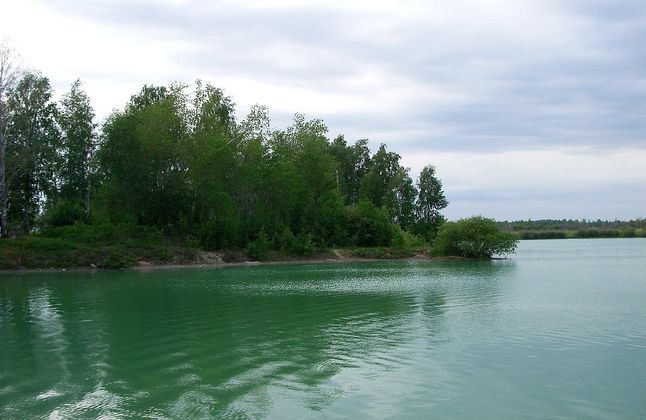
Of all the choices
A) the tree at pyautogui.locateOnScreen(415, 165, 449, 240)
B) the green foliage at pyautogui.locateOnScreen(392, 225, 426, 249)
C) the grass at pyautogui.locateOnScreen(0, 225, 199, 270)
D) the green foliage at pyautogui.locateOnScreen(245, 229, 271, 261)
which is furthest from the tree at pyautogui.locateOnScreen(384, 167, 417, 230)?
the grass at pyautogui.locateOnScreen(0, 225, 199, 270)

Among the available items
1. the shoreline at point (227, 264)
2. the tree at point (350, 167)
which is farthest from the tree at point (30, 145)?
the tree at point (350, 167)

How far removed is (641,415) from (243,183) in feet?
170

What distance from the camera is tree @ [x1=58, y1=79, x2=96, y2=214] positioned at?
56.3m

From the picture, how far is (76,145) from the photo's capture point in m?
56.2

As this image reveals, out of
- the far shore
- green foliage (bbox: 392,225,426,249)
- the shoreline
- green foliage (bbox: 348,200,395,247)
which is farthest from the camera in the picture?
green foliage (bbox: 348,200,395,247)

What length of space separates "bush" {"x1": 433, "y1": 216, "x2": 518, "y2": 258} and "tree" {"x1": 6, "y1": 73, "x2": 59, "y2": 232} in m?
40.1

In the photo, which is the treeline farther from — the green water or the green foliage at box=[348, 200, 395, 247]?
the green water

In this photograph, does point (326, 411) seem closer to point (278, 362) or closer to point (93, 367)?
point (278, 362)

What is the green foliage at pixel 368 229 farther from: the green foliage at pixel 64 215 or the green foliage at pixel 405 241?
the green foliage at pixel 64 215

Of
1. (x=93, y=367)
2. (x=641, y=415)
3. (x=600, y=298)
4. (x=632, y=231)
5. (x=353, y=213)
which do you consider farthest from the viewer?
(x=632, y=231)

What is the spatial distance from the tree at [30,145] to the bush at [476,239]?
40.1 metres

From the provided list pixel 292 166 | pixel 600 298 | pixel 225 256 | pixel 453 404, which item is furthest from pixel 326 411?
pixel 292 166

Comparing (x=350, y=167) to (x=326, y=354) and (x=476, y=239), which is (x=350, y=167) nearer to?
(x=476, y=239)

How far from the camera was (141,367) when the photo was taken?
12.9 metres
